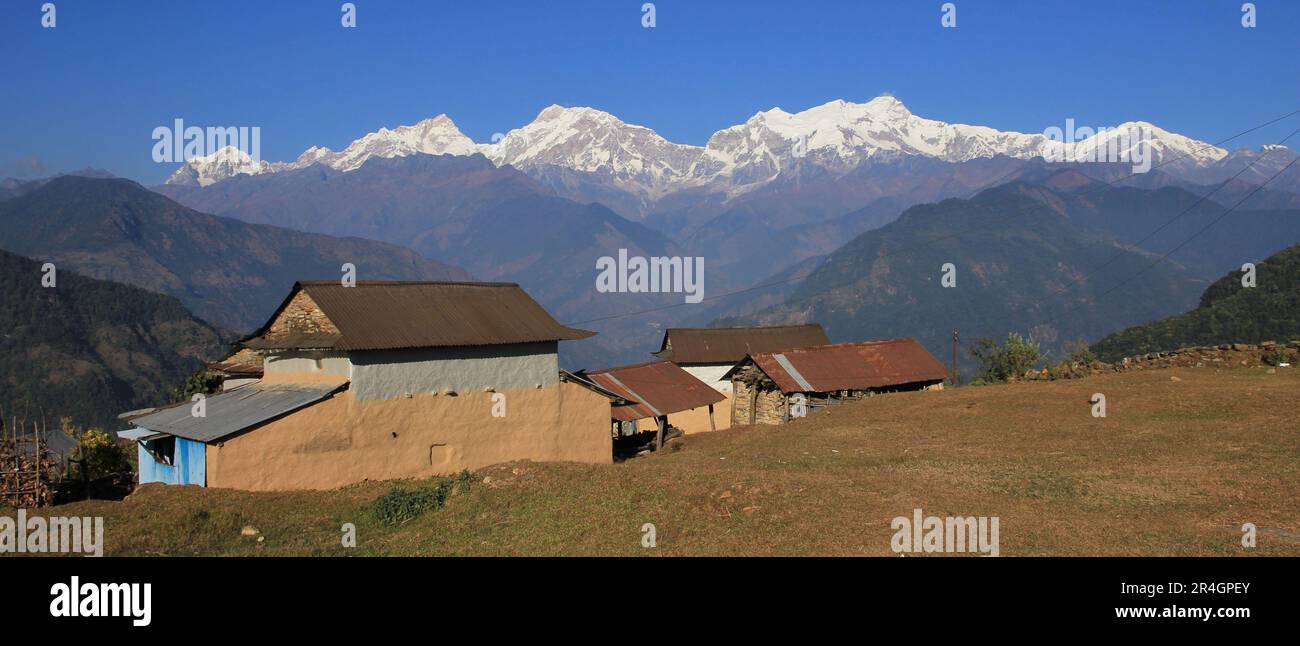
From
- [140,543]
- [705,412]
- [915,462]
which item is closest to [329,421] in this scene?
[140,543]

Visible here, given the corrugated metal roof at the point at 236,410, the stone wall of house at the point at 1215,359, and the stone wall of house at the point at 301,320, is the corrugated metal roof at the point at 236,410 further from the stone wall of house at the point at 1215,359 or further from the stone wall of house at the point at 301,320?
the stone wall of house at the point at 1215,359

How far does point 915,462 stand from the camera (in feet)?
89.8

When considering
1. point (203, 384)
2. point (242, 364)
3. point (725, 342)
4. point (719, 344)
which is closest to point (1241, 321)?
point (725, 342)

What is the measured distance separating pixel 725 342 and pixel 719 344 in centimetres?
54

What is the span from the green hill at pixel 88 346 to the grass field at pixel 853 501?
94056 mm

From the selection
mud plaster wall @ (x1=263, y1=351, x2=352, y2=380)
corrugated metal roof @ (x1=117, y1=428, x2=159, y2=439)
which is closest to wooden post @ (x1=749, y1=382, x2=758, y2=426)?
mud plaster wall @ (x1=263, y1=351, x2=352, y2=380)

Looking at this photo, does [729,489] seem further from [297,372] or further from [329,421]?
[297,372]

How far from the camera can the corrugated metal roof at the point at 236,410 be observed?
26.0m

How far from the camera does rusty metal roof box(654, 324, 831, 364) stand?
70188 millimetres

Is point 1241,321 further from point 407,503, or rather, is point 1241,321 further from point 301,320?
point 407,503

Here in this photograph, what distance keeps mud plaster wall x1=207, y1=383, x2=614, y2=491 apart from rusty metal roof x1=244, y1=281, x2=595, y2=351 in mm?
1883

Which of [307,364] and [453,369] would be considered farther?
[453,369]

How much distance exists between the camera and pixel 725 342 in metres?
72.2

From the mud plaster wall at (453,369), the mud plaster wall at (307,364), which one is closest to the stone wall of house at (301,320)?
the mud plaster wall at (307,364)
